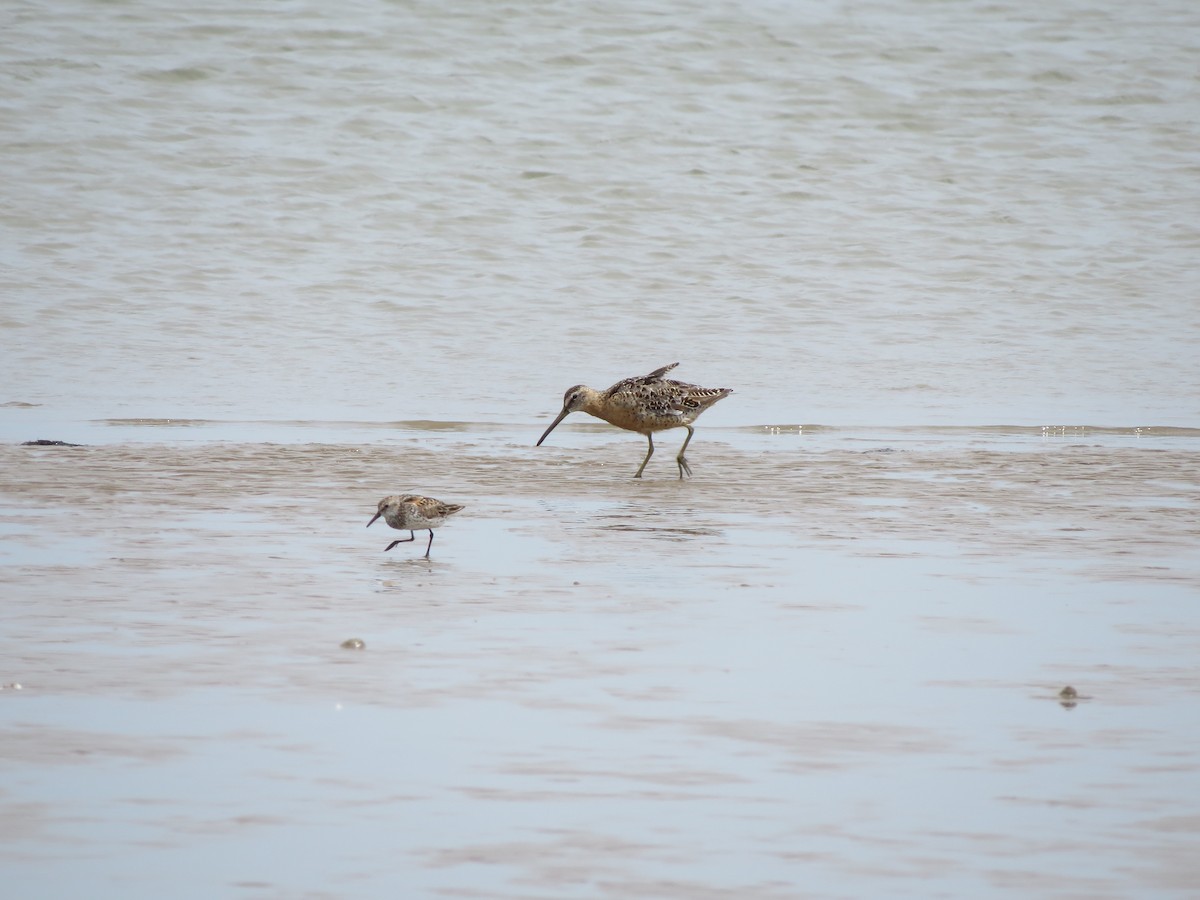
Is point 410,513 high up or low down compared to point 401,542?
up

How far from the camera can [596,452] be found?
44.8 feet

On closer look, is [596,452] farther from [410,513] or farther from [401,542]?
[410,513]

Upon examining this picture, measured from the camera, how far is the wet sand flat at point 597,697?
4.54 metres

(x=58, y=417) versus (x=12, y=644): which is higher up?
(x=12, y=644)

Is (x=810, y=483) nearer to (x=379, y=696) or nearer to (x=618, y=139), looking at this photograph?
(x=379, y=696)

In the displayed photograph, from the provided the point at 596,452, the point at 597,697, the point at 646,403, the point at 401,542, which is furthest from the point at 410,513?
the point at 596,452

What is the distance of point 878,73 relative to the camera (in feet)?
104

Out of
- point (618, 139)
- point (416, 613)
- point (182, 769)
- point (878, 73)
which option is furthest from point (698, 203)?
point (182, 769)

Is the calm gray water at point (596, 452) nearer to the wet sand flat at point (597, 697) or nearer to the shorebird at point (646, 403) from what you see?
the wet sand flat at point (597, 697)

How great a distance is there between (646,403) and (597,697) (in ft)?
23.4

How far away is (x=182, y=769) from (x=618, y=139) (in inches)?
942

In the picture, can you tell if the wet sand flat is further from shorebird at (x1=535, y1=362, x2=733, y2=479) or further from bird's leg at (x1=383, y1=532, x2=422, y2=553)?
shorebird at (x1=535, y1=362, x2=733, y2=479)

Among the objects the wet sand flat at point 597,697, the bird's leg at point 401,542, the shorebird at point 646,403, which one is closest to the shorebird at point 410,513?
the bird's leg at point 401,542

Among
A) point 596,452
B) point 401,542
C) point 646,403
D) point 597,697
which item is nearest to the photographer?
point 597,697
